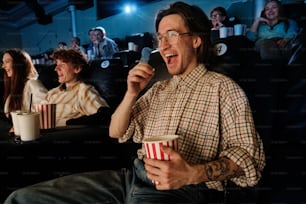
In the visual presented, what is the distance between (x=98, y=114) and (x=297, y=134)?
0.71 meters

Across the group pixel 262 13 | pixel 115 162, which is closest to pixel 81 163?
pixel 115 162

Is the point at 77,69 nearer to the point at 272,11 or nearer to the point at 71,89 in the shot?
the point at 71,89

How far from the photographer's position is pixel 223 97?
0.74 metres

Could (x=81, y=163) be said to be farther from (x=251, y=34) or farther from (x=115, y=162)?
(x=251, y=34)

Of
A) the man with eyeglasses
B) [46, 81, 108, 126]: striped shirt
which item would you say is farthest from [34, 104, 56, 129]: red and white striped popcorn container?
the man with eyeglasses

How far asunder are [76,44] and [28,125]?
0.63 meters

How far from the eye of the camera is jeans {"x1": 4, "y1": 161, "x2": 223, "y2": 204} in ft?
2.41

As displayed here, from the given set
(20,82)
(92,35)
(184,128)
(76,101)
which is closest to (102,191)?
(184,128)

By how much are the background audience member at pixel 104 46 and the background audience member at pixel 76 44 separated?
0.08 metres

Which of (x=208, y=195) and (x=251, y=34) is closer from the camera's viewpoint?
(x=208, y=195)

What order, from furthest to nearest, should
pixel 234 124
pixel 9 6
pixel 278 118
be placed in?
pixel 9 6 → pixel 278 118 → pixel 234 124

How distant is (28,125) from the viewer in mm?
958

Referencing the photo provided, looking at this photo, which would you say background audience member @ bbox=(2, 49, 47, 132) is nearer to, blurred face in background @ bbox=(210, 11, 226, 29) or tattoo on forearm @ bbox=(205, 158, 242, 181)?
blurred face in background @ bbox=(210, 11, 226, 29)

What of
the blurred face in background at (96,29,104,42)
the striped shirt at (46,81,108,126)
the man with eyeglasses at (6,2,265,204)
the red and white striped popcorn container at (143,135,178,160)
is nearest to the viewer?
the red and white striped popcorn container at (143,135,178,160)
